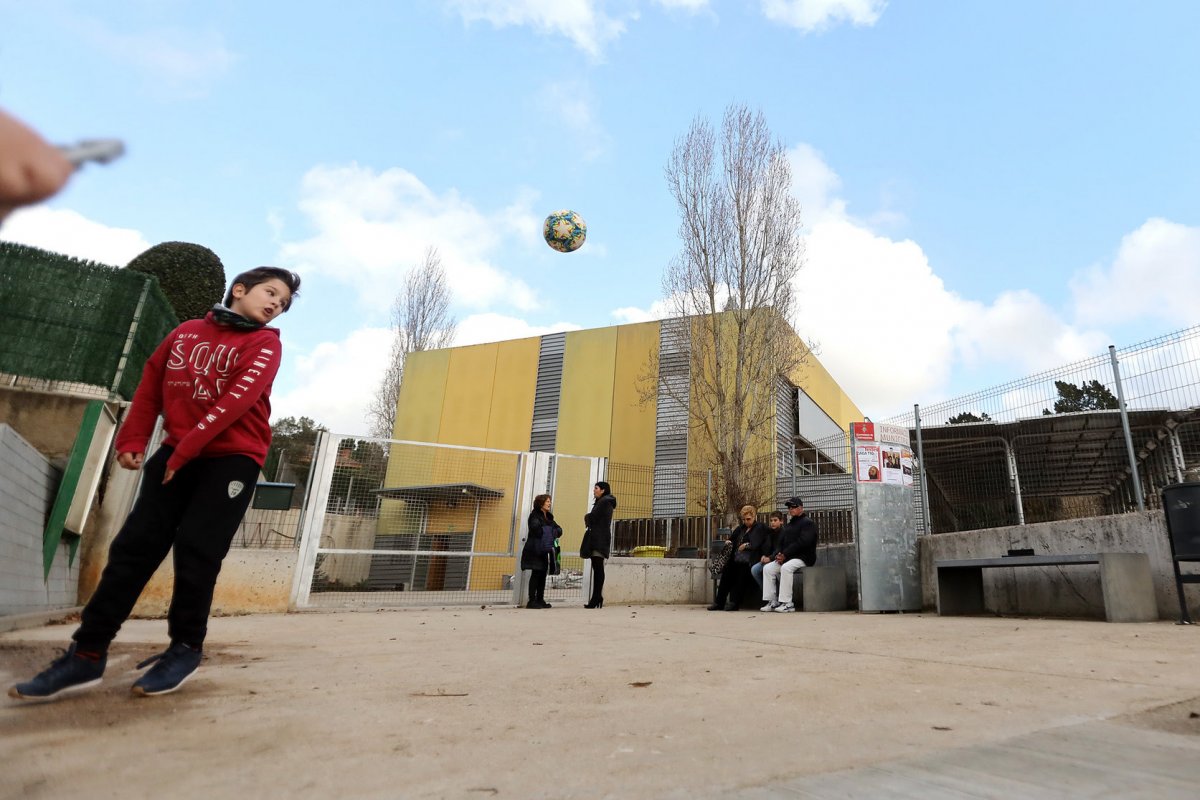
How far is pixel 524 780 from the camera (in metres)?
1.30

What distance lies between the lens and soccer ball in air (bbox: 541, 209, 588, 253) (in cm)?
1179

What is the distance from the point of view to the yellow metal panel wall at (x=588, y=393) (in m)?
21.0

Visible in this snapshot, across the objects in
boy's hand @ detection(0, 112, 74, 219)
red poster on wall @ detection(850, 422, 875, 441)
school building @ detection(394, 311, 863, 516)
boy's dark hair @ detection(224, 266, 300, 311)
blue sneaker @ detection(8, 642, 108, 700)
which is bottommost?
blue sneaker @ detection(8, 642, 108, 700)

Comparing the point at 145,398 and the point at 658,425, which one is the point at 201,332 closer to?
the point at 145,398

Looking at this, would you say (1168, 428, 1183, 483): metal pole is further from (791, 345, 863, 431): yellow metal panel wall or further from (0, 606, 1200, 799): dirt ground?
(791, 345, 863, 431): yellow metal panel wall

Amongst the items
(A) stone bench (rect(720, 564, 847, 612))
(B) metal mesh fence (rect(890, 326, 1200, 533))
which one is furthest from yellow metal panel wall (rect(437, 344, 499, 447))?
(B) metal mesh fence (rect(890, 326, 1200, 533))

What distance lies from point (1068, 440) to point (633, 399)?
13494 millimetres

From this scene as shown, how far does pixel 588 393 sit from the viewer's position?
21.6 meters

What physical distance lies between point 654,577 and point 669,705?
28.8 feet

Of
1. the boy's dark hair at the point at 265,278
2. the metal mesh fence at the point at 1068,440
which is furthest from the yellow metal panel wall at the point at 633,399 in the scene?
the boy's dark hair at the point at 265,278

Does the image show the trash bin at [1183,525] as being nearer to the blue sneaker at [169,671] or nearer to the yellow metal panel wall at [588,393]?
the blue sneaker at [169,671]

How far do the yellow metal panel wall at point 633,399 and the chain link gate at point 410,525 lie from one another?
1073 cm

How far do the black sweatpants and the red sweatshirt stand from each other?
0.10m

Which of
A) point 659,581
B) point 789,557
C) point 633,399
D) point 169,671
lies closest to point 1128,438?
point 789,557
